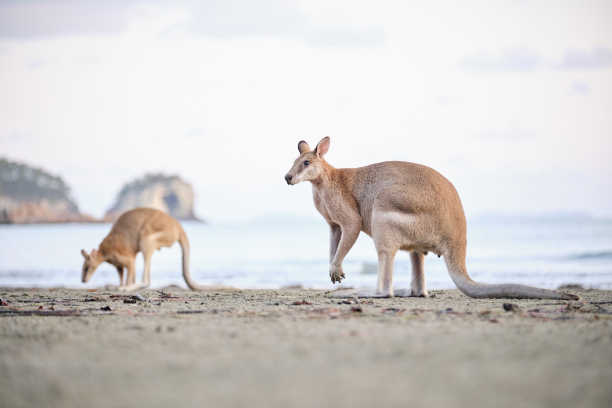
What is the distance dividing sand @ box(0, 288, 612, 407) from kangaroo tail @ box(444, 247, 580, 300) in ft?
1.84

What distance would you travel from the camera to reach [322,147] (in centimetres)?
656

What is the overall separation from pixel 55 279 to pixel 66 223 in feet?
204

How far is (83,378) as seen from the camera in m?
2.60

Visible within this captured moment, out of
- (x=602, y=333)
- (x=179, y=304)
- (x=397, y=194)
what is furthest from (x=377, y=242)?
(x=602, y=333)

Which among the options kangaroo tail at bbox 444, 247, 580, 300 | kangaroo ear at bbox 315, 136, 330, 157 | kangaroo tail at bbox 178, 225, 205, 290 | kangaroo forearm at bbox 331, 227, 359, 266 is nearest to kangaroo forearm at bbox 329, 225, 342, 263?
kangaroo forearm at bbox 331, 227, 359, 266

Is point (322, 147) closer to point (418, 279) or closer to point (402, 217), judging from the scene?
point (402, 217)

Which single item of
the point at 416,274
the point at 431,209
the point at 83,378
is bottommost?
the point at 83,378

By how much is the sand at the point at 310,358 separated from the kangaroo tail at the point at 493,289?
1.84ft

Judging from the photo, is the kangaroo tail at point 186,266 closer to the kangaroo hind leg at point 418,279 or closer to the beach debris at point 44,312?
the kangaroo hind leg at point 418,279

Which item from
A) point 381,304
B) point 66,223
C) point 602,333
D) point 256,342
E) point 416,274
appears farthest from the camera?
point 66,223

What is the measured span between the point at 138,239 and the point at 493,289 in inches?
216

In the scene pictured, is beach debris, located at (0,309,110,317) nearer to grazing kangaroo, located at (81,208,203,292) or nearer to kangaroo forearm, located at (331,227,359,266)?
kangaroo forearm, located at (331,227,359,266)

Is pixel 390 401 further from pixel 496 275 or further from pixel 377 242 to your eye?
pixel 496 275

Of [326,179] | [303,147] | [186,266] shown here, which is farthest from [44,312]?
[186,266]
